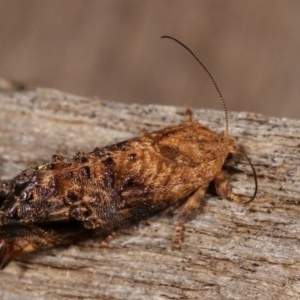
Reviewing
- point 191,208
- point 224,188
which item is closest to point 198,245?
point 191,208

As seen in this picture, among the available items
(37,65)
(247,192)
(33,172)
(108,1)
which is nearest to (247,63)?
(108,1)

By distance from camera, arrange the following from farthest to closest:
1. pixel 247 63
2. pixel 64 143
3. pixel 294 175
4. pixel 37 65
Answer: pixel 37 65, pixel 247 63, pixel 64 143, pixel 294 175

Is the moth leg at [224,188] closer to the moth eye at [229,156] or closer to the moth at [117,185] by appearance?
the moth at [117,185]

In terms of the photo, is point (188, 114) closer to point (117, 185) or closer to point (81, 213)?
point (117, 185)

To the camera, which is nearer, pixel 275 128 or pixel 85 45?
pixel 275 128

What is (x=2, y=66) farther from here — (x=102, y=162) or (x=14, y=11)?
(x=102, y=162)

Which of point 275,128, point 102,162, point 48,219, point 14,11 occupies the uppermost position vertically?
point 14,11
